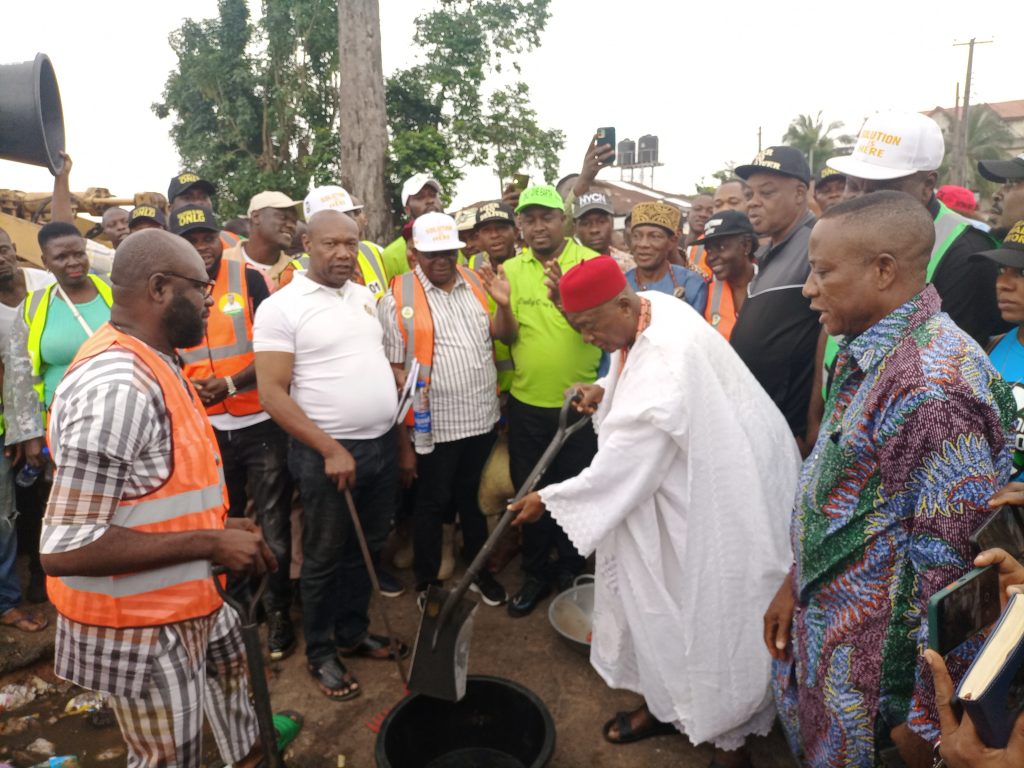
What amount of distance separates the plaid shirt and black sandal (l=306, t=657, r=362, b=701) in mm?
1458

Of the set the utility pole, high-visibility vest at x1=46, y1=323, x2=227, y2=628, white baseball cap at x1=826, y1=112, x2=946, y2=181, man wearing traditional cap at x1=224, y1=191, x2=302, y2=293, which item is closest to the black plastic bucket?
high-visibility vest at x1=46, y1=323, x2=227, y2=628

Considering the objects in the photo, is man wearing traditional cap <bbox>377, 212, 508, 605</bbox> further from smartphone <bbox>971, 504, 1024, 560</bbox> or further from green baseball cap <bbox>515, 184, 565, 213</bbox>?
smartphone <bbox>971, 504, 1024, 560</bbox>

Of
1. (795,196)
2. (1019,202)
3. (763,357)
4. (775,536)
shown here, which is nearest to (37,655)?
(775,536)

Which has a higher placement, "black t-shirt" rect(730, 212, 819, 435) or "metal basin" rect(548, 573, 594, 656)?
"black t-shirt" rect(730, 212, 819, 435)

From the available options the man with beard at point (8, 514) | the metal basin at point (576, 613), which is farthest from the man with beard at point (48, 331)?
the metal basin at point (576, 613)

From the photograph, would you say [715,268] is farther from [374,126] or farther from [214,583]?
[374,126]

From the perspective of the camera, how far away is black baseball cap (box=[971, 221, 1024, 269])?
2.31 metres

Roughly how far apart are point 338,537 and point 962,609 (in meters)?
2.84

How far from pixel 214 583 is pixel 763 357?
275cm

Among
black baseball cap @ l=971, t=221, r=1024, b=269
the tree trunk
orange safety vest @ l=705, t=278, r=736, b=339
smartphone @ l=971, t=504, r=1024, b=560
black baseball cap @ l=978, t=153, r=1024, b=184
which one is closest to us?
smartphone @ l=971, t=504, r=1024, b=560

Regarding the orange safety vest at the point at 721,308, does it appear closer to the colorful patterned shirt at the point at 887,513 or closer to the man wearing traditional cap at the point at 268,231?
the colorful patterned shirt at the point at 887,513

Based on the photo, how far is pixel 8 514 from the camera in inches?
168

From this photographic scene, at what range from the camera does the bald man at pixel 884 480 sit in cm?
159

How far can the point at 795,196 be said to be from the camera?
11.7 ft
